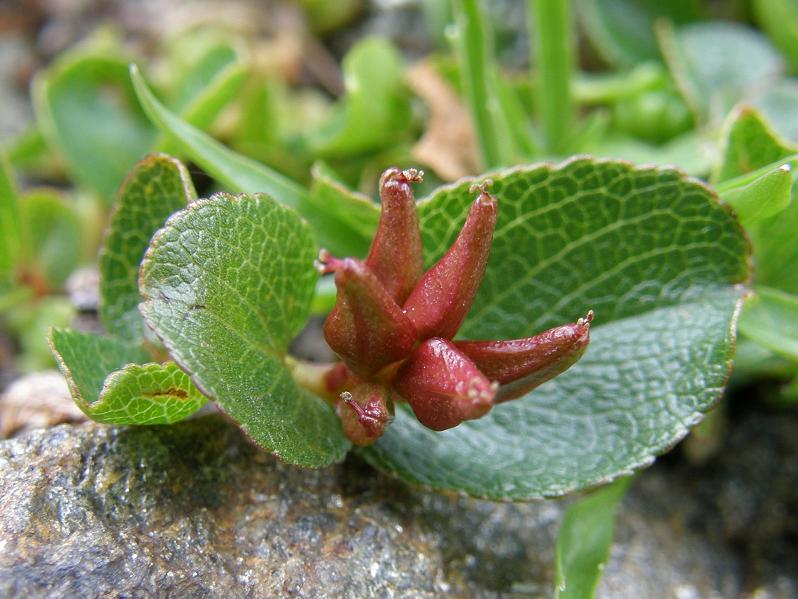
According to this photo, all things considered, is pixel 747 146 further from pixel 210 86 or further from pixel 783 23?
pixel 210 86

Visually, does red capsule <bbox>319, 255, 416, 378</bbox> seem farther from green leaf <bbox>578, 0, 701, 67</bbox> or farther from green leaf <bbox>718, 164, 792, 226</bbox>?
green leaf <bbox>578, 0, 701, 67</bbox>

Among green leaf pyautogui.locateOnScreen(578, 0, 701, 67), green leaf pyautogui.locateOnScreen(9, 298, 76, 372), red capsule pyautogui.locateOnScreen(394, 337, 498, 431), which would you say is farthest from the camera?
green leaf pyautogui.locateOnScreen(578, 0, 701, 67)

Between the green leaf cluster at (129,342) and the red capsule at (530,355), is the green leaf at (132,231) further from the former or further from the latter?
the red capsule at (530,355)

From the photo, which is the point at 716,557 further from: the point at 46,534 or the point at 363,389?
the point at 46,534

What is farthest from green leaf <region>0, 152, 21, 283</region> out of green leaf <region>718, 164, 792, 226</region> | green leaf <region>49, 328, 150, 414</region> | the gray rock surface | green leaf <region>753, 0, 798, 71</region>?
green leaf <region>753, 0, 798, 71</region>

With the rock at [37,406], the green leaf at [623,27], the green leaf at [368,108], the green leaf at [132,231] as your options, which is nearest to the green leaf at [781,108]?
the green leaf at [623,27]

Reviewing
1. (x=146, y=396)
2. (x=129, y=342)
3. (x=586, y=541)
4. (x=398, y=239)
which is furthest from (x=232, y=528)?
(x=586, y=541)
